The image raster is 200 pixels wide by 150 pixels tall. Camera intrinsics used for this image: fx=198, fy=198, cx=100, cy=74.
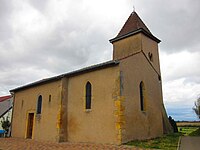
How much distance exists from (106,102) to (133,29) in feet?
29.7

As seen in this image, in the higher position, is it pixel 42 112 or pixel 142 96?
pixel 142 96

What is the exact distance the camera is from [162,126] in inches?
632

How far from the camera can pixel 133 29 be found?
18.9 metres

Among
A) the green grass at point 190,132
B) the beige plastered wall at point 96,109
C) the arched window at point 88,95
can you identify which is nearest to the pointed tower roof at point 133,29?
the beige plastered wall at point 96,109

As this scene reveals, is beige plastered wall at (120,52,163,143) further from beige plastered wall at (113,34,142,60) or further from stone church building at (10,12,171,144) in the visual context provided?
beige plastered wall at (113,34,142,60)

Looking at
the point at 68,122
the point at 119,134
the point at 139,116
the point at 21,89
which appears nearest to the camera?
the point at 119,134

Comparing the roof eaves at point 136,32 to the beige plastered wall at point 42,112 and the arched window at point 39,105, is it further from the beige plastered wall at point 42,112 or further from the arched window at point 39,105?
the arched window at point 39,105

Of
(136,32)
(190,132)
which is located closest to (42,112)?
(136,32)

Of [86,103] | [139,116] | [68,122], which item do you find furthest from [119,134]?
[68,122]

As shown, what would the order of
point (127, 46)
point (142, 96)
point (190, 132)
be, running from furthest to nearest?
point (190, 132) → point (127, 46) → point (142, 96)

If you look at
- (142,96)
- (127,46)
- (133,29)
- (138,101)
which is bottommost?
(138,101)

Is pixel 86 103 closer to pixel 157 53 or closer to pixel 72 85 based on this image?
pixel 72 85

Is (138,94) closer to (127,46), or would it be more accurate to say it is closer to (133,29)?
(127,46)

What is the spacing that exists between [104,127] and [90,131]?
128cm
